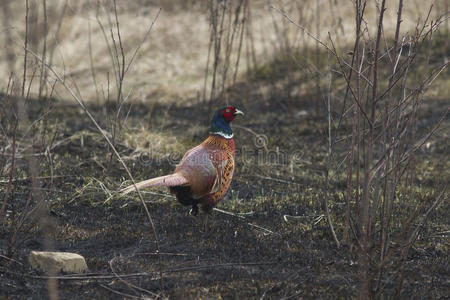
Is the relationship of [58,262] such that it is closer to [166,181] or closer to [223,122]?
[166,181]

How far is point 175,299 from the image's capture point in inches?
127

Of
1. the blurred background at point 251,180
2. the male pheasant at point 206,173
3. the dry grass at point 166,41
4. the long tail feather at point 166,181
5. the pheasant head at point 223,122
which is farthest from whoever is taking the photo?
the dry grass at point 166,41

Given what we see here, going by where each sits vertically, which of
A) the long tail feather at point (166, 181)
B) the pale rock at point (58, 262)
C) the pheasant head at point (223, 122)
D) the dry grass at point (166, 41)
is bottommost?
the pale rock at point (58, 262)

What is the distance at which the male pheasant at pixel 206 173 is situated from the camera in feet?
13.5

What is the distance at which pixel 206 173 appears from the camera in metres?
4.15

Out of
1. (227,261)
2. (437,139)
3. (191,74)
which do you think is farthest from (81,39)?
(227,261)

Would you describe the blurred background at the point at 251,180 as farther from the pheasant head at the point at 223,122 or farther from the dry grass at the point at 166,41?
the pheasant head at the point at 223,122

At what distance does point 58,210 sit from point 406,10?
641cm

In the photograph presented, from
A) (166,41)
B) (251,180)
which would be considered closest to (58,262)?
(251,180)

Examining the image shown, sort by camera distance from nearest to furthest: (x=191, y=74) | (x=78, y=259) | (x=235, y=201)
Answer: (x=78, y=259), (x=235, y=201), (x=191, y=74)

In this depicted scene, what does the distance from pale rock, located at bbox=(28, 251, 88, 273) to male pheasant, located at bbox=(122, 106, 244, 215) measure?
0.73 metres

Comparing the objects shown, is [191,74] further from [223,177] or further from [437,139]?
[223,177]

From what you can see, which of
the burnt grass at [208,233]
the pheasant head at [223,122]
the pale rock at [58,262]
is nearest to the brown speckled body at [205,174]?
the pheasant head at [223,122]

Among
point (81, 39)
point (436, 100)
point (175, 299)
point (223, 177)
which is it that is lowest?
point (175, 299)
